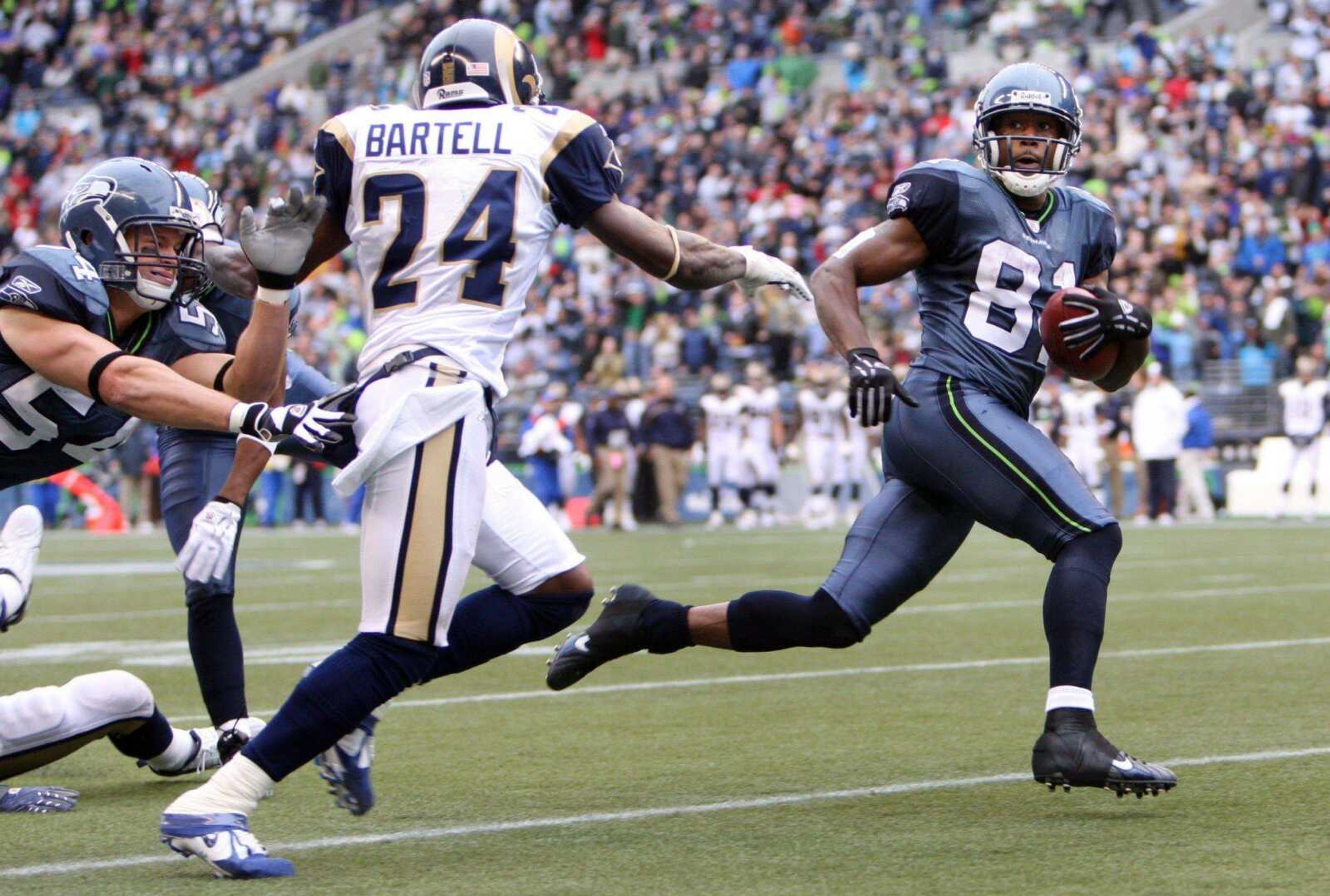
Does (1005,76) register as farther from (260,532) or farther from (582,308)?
(582,308)

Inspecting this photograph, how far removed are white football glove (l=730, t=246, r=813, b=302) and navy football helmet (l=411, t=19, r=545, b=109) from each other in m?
0.57

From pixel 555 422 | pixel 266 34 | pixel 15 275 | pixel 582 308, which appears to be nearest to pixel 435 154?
pixel 15 275

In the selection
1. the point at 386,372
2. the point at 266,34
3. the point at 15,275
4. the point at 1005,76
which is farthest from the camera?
the point at 266,34

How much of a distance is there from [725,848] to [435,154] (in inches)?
59.5

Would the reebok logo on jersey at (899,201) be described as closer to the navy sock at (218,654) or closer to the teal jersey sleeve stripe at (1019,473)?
the teal jersey sleeve stripe at (1019,473)

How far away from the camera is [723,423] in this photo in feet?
65.1

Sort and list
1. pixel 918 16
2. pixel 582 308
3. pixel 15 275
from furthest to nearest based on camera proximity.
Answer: pixel 918 16, pixel 582 308, pixel 15 275

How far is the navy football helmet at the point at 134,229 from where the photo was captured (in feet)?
14.8

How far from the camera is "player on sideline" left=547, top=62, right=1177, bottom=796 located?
14.8ft

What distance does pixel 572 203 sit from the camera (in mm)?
3926

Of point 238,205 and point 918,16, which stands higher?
point 918,16

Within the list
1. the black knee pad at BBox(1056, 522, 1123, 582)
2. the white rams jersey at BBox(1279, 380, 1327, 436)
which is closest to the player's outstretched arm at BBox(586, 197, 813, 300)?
the black knee pad at BBox(1056, 522, 1123, 582)

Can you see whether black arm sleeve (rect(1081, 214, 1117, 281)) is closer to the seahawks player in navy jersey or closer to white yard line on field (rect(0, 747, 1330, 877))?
white yard line on field (rect(0, 747, 1330, 877))

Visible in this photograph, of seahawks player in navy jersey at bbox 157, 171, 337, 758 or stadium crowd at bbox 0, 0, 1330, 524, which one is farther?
stadium crowd at bbox 0, 0, 1330, 524
